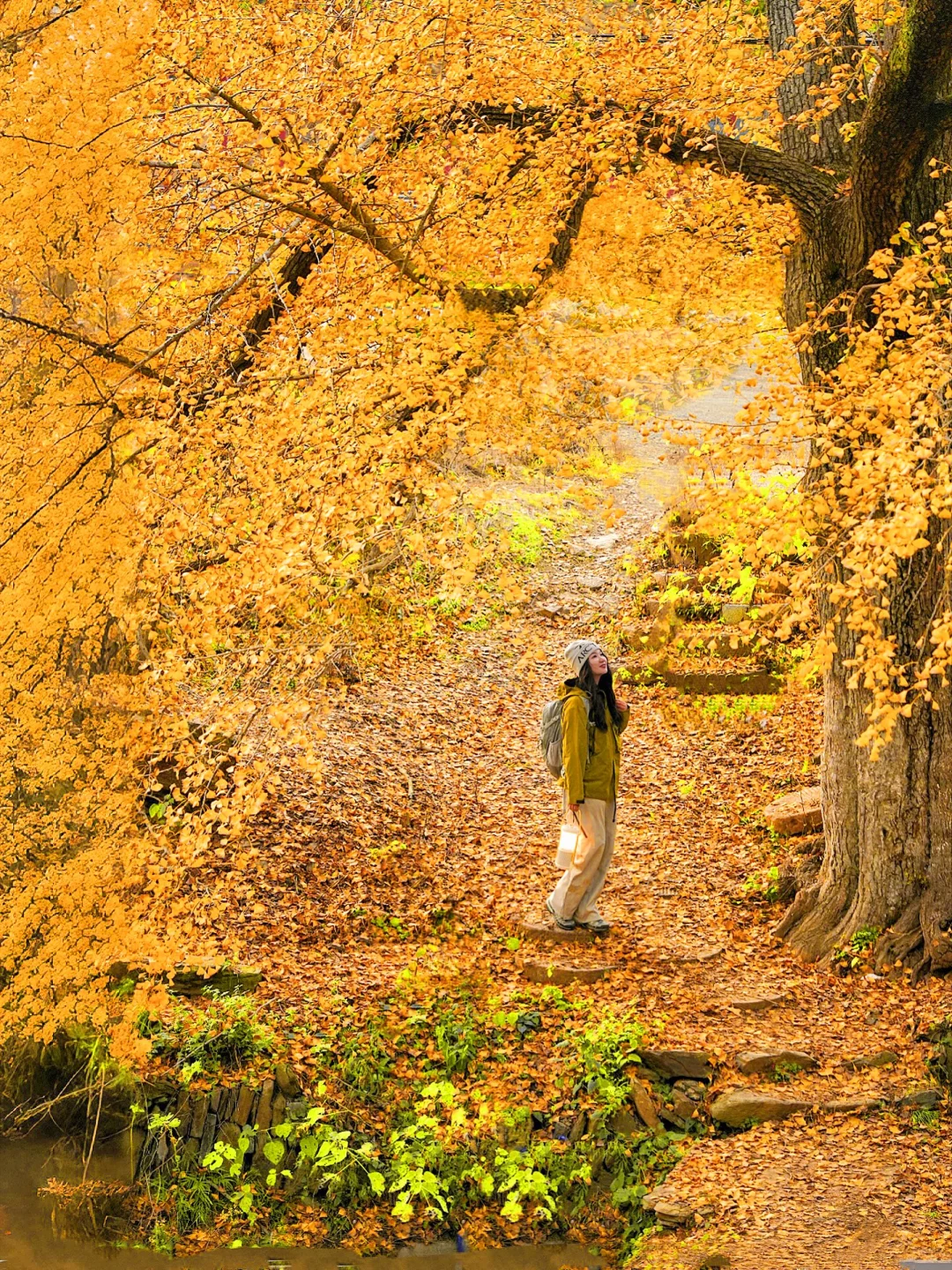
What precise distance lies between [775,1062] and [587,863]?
196cm

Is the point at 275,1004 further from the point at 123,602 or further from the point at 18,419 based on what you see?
the point at 18,419

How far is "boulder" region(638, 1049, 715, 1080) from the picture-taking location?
7090 mm

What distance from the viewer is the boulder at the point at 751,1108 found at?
6.60 meters

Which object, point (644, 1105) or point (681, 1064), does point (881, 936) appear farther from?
point (644, 1105)

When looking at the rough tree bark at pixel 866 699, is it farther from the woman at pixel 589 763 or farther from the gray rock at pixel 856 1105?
the woman at pixel 589 763

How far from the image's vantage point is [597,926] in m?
8.67

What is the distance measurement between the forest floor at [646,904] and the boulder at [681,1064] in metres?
0.09

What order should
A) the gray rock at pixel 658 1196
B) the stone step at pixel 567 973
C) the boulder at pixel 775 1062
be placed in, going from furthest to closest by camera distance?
the stone step at pixel 567 973 → the boulder at pixel 775 1062 → the gray rock at pixel 658 1196

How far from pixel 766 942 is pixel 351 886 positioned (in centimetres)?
335

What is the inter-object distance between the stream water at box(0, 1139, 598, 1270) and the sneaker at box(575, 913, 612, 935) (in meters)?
2.47

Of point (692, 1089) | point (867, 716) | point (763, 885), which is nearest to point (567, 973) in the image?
point (692, 1089)

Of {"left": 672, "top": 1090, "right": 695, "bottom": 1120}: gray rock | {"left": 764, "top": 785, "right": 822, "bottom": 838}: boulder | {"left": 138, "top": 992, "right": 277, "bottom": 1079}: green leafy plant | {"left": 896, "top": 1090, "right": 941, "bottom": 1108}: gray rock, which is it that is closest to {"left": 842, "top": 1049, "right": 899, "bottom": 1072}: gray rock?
{"left": 896, "top": 1090, "right": 941, "bottom": 1108}: gray rock

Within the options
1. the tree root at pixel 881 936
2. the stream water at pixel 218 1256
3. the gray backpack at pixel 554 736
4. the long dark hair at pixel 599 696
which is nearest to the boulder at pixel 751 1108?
the stream water at pixel 218 1256

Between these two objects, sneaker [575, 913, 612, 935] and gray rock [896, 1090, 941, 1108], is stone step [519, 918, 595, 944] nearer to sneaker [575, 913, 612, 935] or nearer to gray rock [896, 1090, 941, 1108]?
sneaker [575, 913, 612, 935]
